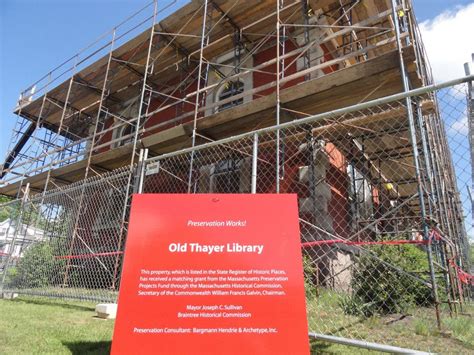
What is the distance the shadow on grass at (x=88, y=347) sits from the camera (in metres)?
3.12

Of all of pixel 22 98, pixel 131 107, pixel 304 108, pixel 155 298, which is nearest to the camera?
pixel 155 298

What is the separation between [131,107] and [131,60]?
280 cm

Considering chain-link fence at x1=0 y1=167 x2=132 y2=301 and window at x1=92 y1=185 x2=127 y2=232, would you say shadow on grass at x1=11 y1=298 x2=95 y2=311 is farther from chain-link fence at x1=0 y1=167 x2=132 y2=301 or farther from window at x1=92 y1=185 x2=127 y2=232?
window at x1=92 y1=185 x2=127 y2=232

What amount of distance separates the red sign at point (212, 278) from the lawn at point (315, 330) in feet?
4.16

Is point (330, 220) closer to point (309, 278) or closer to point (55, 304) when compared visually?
point (309, 278)

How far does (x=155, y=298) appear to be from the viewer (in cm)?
229

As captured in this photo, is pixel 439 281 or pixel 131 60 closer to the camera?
pixel 439 281

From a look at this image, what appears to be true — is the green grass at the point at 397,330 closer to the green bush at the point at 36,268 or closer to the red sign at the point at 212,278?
the red sign at the point at 212,278

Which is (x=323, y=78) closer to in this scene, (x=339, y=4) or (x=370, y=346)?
(x=339, y=4)

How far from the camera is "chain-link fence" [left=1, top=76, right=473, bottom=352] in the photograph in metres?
4.64

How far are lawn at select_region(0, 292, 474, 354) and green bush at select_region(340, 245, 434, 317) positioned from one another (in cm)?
20

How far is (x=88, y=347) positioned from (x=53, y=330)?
93cm

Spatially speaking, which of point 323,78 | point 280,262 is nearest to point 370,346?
point 280,262

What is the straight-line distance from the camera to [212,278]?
2.30m
